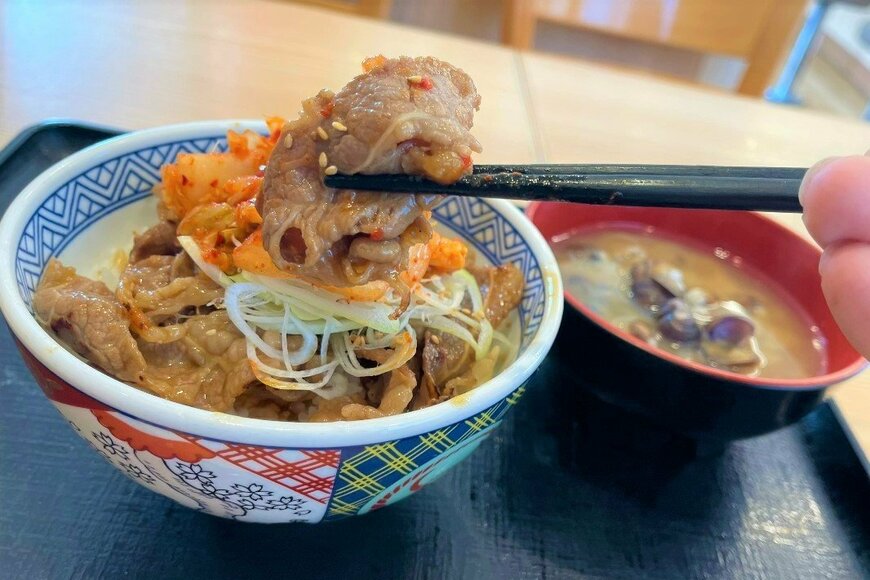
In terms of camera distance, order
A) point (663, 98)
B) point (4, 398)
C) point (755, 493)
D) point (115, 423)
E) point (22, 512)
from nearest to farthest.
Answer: point (115, 423) → point (22, 512) → point (4, 398) → point (755, 493) → point (663, 98)

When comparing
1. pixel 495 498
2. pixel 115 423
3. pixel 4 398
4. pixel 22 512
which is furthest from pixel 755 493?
pixel 4 398

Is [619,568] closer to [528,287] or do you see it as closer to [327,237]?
[528,287]

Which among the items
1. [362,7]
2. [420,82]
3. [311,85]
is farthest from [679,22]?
[420,82]

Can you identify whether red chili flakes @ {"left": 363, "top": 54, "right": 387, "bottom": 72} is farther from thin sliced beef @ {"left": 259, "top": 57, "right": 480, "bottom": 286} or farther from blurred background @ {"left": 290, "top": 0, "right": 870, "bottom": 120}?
blurred background @ {"left": 290, "top": 0, "right": 870, "bottom": 120}

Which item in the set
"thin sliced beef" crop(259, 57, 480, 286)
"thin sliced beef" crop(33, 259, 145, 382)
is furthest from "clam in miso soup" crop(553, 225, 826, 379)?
"thin sliced beef" crop(33, 259, 145, 382)

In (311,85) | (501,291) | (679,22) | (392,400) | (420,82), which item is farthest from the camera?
(679,22)

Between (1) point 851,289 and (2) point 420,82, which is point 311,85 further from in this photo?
(1) point 851,289

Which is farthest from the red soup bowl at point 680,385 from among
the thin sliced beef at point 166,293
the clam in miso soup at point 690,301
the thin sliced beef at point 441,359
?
the thin sliced beef at point 166,293
